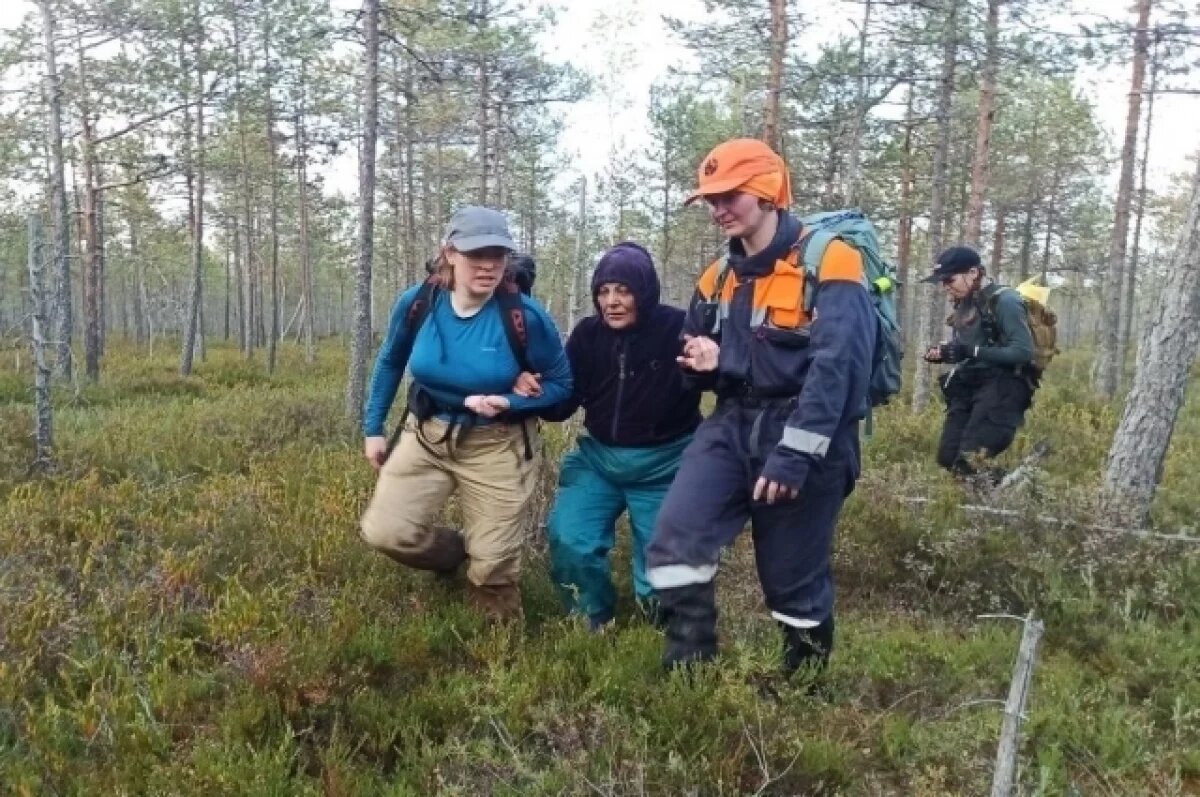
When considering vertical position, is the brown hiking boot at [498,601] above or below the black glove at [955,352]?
below

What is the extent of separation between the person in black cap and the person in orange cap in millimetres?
3287

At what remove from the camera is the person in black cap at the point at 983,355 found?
6281 millimetres

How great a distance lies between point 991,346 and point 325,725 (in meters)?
5.36

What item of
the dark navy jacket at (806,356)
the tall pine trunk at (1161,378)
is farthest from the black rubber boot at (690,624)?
the tall pine trunk at (1161,378)

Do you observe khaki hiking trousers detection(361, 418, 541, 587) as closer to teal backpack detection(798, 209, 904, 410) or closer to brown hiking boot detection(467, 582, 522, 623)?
brown hiking boot detection(467, 582, 522, 623)

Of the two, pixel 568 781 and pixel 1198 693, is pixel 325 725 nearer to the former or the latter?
pixel 568 781

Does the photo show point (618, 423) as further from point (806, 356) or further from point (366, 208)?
point (366, 208)

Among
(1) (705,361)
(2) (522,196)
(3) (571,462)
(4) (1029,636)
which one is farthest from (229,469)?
(2) (522,196)

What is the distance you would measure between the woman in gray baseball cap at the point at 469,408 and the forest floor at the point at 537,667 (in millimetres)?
311

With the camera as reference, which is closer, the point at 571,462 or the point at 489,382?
the point at 489,382

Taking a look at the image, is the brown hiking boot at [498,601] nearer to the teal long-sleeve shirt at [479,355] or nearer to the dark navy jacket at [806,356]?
the teal long-sleeve shirt at [479,355]

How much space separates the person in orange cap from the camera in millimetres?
2982

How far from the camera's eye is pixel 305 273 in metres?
23.0

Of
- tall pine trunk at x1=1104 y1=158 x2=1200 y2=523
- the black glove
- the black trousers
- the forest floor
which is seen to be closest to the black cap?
the black glove
